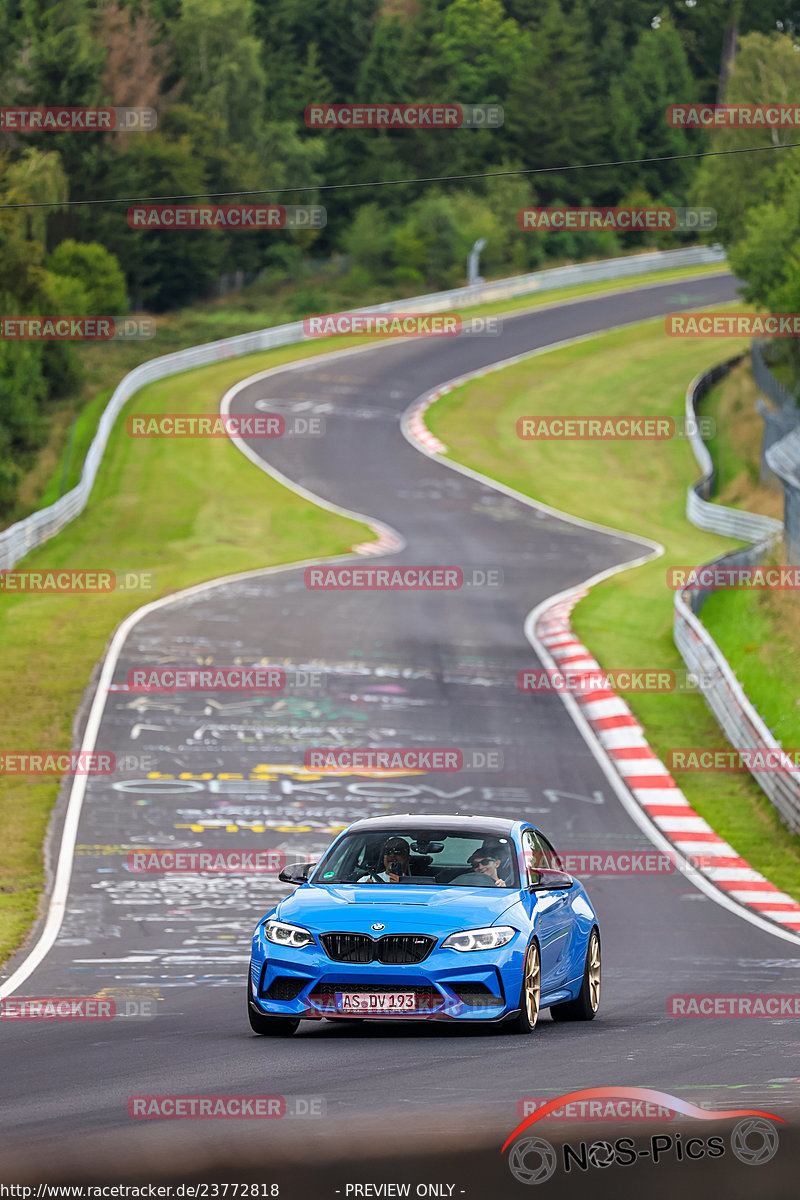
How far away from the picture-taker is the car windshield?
10.9 m

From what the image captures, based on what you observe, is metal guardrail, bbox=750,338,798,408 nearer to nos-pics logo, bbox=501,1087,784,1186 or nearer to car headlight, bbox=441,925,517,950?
car headlight, bbox=441,925,517,950

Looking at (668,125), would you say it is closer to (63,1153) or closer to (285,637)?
(285,637)

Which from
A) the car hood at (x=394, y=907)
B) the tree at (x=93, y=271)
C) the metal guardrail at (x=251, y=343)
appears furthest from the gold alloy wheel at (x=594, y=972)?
the tree at (x=93, y=271)

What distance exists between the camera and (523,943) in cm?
1015

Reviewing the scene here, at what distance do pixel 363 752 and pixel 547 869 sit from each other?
13059 mm

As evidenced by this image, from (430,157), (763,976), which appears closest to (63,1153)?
(763,976)

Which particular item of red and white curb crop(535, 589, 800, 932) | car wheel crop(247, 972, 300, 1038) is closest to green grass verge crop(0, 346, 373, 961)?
car wheel crop(247, 972, 300, 1038)

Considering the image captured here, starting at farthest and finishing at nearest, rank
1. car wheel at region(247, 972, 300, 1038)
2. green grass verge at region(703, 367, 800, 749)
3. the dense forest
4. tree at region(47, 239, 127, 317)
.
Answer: tree at region(47, 239, 127, 317)
the dense forest
green grass verge at region(703, 367, 800, 749)
car wheel at region(247, 972, 300, 1038)

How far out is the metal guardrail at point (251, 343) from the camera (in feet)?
136
